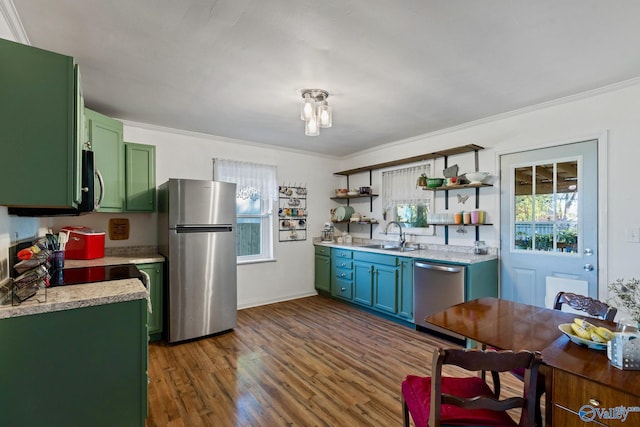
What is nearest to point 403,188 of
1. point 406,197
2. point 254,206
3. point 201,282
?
point 406,197

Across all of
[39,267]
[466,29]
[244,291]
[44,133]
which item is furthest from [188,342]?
[466,29]

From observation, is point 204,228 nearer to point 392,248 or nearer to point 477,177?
point 392,248

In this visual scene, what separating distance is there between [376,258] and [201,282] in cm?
213

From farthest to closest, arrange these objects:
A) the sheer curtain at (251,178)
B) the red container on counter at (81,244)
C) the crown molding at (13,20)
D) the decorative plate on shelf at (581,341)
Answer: the sheer curtain at (251,178) → the red container on counter at (81,244) → the crown molding at (13,20) → the decorative plate on shelf at (581,341)

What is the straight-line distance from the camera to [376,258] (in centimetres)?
400

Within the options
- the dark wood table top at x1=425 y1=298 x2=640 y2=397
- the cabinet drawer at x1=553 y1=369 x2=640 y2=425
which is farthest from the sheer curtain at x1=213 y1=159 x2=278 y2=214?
the cabinet drawer at x1=553 y1=369 x2=640 y2=425

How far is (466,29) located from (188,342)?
3605mm

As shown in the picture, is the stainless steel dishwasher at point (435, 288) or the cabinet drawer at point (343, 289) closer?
the stainless steel dishwasher at point (435, 288)

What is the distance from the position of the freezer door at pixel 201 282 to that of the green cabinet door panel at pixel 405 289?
77.4 inches

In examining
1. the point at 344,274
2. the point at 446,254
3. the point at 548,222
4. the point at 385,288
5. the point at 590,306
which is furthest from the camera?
the point at 344,274

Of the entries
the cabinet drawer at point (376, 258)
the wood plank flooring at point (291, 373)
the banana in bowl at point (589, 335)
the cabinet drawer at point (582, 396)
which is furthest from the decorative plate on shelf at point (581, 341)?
the cabinet drawer at point (376, 258)

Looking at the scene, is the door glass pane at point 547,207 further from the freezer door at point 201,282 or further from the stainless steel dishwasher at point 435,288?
the freezer door at point 201,282

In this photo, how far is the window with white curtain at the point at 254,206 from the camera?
438cm

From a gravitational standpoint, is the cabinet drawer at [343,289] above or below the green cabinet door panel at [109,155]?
below
